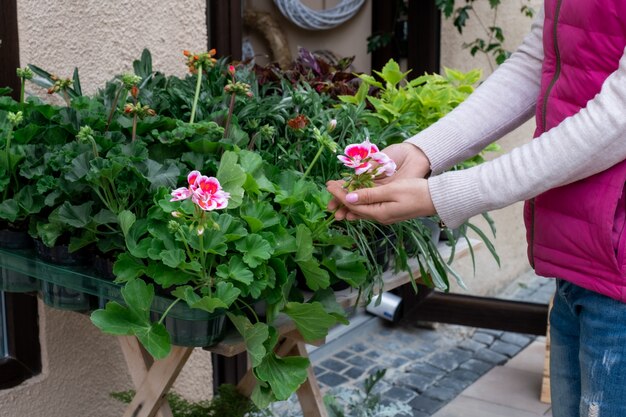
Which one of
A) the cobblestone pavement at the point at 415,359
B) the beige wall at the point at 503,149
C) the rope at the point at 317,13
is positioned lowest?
the cobblestone pavement at the point at 415,359

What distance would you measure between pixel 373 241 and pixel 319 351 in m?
2.09

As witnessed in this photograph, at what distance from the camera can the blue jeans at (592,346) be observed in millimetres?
1360

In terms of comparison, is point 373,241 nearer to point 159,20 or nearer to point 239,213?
point 239,213

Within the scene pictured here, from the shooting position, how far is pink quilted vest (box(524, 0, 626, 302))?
1.32 m

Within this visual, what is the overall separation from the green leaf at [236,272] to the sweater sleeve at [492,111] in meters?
0.49

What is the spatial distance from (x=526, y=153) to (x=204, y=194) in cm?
54

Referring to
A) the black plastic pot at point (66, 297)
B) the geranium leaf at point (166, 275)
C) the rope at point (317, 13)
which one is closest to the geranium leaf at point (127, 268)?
the geranium leaf at point (166, 275)

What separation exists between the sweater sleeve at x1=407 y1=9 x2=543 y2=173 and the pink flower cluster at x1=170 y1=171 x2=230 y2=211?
501 mm

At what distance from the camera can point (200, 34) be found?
8.82ft

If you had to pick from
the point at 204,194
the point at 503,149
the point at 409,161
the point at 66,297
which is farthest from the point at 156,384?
the point at 503,149

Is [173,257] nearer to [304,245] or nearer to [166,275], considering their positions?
[166,275]

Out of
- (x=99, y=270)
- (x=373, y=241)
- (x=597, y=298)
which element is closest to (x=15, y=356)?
(x=99, y=270)

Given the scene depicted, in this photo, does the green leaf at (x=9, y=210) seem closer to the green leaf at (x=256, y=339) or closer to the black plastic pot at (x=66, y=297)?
the black plastic pot at (x=66, y=297)

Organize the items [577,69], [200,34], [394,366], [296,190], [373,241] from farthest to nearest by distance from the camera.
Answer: [394,366] → [200,34] → [373,241] → [296,190] → [577,69]
